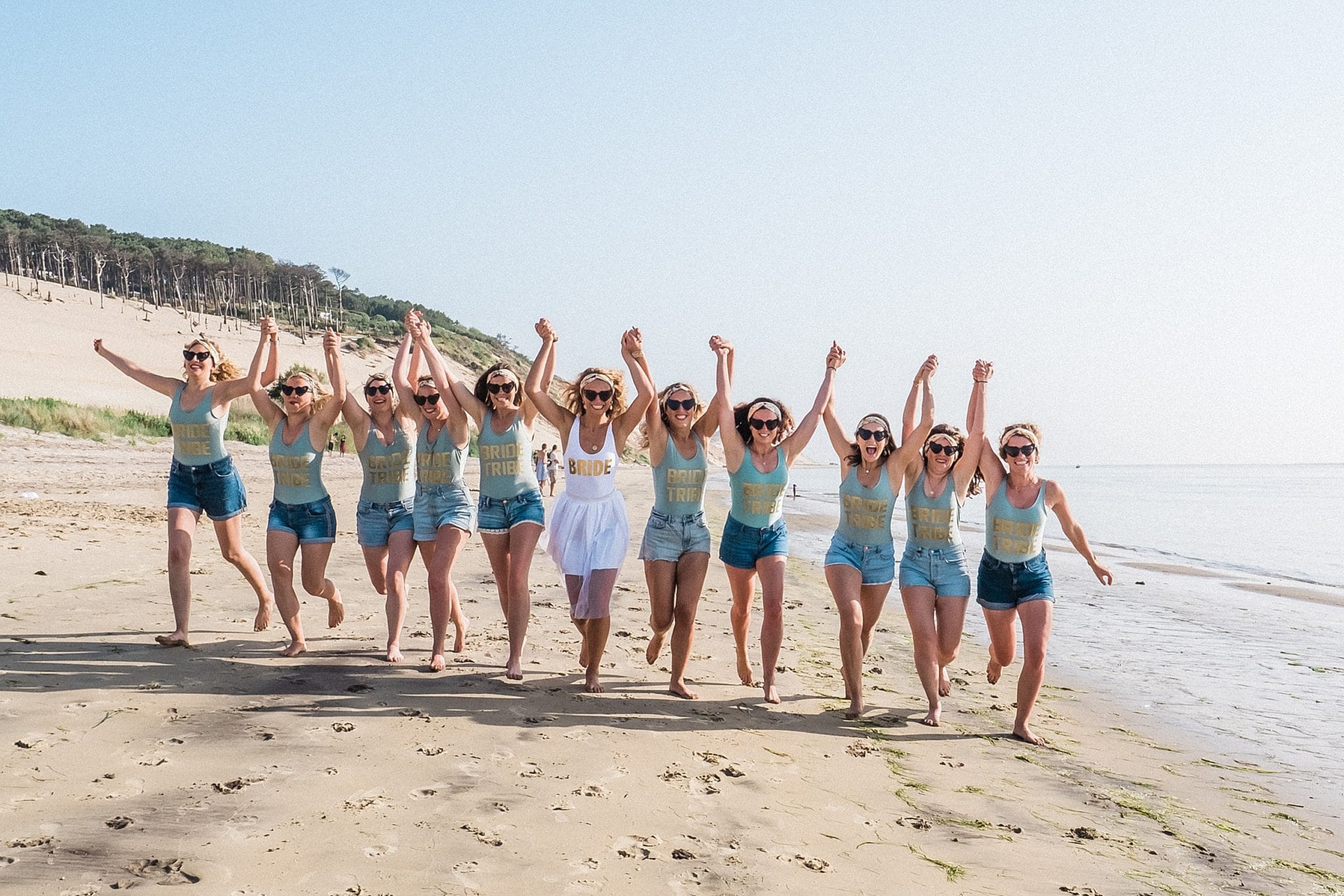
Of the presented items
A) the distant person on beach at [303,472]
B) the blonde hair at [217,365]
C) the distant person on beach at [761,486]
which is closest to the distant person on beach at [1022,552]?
the distant person on beach at [761,486]

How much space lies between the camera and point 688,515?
6168 millimetres

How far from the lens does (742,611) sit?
6.49 metres

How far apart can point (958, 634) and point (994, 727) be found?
2.26 feet

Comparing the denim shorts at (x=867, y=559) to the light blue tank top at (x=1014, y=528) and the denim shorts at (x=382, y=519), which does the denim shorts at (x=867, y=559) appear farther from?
the denim shorts at (x=382, y=519)

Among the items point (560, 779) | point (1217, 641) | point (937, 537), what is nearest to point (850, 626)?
point (937, 537)

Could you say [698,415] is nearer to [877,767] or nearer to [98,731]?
[877,767]

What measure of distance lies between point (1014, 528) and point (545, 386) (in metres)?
3.37

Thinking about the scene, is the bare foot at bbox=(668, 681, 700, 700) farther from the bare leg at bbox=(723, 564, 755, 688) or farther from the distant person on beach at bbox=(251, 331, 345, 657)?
the distant person on beach at bbox=(251, 331, 345, 657)

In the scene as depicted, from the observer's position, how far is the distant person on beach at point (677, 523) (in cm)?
611

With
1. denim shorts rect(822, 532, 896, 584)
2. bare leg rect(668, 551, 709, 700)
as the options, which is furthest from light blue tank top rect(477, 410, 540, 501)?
denim shorts rect(822, 532, 896, 584)

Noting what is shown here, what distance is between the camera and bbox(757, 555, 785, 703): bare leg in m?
6.06

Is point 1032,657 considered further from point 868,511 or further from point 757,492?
point 757,492

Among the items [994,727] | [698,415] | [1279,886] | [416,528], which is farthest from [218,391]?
[1279,886]

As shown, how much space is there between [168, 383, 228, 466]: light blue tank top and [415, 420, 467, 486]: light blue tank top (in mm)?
1619
